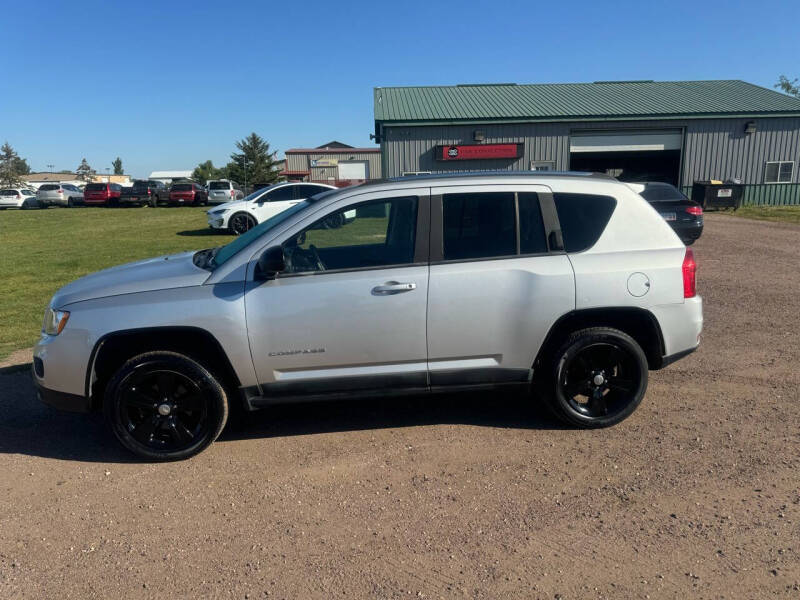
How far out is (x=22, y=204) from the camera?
A: 38.8 metres

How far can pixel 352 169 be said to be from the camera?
5869cm

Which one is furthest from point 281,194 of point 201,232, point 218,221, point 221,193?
point 221,193

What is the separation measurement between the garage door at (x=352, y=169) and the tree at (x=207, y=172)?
54084 mm

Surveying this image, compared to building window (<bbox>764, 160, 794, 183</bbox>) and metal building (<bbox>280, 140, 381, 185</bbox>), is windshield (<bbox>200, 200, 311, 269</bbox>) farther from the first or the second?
metal building (<bbox>280, 140, 381, 185</bbox>)

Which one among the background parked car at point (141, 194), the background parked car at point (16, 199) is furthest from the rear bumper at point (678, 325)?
the background parked car at point (16, 199)

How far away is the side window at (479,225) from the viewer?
411cm

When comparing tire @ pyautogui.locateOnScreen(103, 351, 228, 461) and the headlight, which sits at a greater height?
the headlight

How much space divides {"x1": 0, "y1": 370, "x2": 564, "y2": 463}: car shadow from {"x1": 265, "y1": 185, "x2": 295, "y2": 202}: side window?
43.0ft

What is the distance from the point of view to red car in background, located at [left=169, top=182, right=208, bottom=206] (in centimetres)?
3653

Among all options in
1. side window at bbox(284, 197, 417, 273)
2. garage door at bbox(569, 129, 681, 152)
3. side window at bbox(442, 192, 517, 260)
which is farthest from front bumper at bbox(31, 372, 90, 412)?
garage door at bbox(569, 129, 681, 152)

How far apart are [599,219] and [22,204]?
1721 inches

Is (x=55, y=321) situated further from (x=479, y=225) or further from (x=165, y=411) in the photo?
(x=479, y=225)

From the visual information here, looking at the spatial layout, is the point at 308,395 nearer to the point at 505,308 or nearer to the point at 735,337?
the point at 505,308

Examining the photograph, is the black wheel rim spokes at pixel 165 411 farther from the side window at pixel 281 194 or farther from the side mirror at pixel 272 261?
the side window at pixel 281 194
